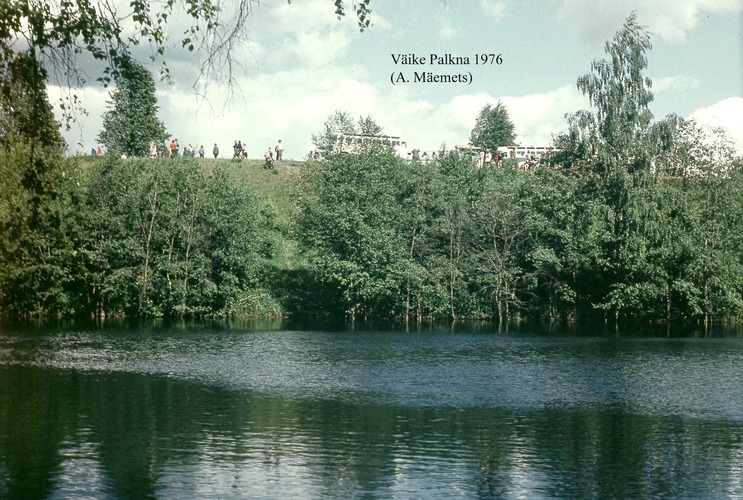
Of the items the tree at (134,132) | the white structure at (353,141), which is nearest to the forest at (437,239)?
the white structure at (353,141)

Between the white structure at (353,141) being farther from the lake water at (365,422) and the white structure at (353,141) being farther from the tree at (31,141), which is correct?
the tree at (31,141)

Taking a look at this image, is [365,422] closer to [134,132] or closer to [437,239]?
[437,239]

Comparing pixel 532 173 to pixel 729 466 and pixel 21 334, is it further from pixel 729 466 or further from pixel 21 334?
pixel 729 466

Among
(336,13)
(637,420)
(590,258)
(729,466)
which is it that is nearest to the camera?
(336,13)

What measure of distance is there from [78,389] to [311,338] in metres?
25.2

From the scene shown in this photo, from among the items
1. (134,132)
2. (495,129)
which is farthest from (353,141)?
(495,129)

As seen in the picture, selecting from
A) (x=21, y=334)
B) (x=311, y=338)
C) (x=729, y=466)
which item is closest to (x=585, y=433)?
(x=729, y=466)

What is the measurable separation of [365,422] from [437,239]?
52729mm

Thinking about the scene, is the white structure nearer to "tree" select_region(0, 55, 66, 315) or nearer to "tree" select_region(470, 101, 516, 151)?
"tree" select_region(0, 55, 66, 315)

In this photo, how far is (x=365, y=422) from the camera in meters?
26.5

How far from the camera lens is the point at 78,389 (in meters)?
32.2

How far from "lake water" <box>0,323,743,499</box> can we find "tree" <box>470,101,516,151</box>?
340 ft

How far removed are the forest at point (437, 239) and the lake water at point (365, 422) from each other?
1973 cm

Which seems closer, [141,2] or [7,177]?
[141,2]
